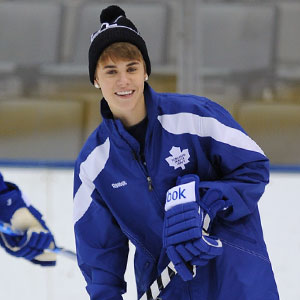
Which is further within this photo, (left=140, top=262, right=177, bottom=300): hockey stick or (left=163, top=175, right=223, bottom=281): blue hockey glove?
(left=140, top=262, right=177, bottom=300): hockey stick

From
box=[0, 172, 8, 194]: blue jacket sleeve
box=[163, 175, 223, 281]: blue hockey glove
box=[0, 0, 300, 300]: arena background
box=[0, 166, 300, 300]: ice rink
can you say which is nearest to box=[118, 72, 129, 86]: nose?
box=[163, 175, 223, 281]: blue hockey glove

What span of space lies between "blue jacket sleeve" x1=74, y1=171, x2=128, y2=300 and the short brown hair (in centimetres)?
30

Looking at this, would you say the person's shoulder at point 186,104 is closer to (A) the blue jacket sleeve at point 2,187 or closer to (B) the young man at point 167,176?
(B) the young man at point 167,176

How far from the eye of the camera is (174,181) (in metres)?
1.68

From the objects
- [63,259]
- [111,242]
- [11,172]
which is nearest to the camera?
[111,242]

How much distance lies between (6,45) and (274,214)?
74.6 inches

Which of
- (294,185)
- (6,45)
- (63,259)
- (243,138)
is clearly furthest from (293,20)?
(243,138)

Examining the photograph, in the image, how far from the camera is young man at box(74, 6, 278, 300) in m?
Answer: 1.61

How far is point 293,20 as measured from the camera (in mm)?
3848

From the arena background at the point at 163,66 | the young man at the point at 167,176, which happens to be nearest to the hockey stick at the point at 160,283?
the young man at the point at 167,176

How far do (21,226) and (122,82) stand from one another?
69 centimetres

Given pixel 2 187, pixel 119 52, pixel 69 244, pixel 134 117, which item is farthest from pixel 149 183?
pixel 69 244

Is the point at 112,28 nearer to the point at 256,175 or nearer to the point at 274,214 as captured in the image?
the point at 256,175

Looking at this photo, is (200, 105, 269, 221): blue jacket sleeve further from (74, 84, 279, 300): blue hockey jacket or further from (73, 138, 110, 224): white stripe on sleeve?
(73, 138, 110, 224): white stripe on sleeve
